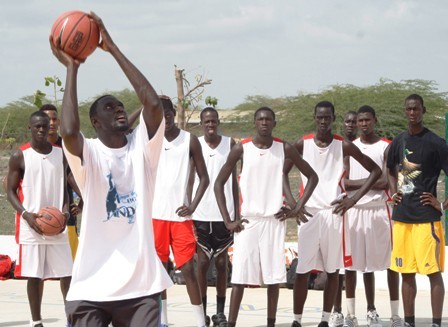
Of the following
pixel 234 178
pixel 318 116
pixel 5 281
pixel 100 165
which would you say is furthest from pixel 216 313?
pixel 100 165

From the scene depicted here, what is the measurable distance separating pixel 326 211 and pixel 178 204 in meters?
1.43

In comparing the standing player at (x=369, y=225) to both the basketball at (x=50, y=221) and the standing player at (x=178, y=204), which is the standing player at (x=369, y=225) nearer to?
the standing player at (x=178, y=204)

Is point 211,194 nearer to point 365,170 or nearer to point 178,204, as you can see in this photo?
point 178,204

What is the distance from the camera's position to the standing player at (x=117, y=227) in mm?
5449

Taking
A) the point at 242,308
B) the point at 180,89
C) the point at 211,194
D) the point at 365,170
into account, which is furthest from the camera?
the point at 180,89

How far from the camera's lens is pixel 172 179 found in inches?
368

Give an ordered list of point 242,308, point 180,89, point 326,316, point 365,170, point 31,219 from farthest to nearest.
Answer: point 180,89, point 242,308, point 365,170, point 326,316, point 31,219

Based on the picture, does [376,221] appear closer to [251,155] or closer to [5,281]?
[251,155]

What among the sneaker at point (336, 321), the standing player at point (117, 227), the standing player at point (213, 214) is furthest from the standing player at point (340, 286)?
the standing player at point (117, 227)

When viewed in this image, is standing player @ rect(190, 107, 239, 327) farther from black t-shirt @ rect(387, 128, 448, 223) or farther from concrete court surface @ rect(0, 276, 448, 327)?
black t-shirt @ rect(387, 128, 448, 223)

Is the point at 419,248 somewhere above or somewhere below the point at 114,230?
below

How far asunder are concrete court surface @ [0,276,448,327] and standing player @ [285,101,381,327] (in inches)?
27.4

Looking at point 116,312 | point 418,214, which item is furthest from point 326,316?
point 116,312

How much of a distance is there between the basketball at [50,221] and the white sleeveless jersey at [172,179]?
2.78ft
